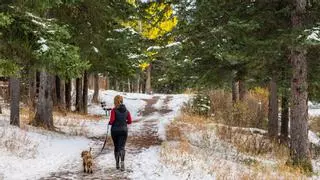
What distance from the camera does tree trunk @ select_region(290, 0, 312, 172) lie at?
12.6 metres

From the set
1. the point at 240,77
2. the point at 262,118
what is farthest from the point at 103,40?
the point at 262,118

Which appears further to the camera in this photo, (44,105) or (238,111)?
(238,111)

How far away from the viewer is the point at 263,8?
1387 centimetres

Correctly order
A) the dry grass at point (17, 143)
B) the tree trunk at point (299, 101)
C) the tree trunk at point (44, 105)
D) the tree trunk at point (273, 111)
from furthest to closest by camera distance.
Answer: the tree trunk at point (273, 111), the tree trunk at point (44, 105), the tree trunk at point (299, 101), the dry grass at point (17, 143)

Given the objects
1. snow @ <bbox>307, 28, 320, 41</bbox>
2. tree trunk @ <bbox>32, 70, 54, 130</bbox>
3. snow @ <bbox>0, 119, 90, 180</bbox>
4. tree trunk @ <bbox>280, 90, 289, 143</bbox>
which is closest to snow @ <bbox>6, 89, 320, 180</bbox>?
snow @ <bbox>0, 119, 90, 180</bbox>

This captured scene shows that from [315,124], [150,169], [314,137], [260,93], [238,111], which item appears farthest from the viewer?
[260,93]

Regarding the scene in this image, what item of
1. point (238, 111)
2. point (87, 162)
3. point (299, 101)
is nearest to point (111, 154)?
point (87, 162)

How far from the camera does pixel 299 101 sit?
42.1ft

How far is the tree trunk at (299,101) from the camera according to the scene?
41.4 ft

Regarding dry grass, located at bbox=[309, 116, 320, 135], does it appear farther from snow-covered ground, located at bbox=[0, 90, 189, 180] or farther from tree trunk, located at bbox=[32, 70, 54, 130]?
tree trunk, located at bbox=[32, 70, 54, 130]

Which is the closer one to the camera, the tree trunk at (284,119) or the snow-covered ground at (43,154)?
the snow-covered ground at (43,154)

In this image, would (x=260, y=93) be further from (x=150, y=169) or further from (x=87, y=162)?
(x=87, y=162)

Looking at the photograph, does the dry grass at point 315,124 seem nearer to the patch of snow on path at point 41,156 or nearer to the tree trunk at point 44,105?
the patch of snow on path at point 41,156

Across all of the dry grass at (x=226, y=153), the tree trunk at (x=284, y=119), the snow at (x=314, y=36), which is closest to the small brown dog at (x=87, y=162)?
the dry grass at (x=226, y=153)
